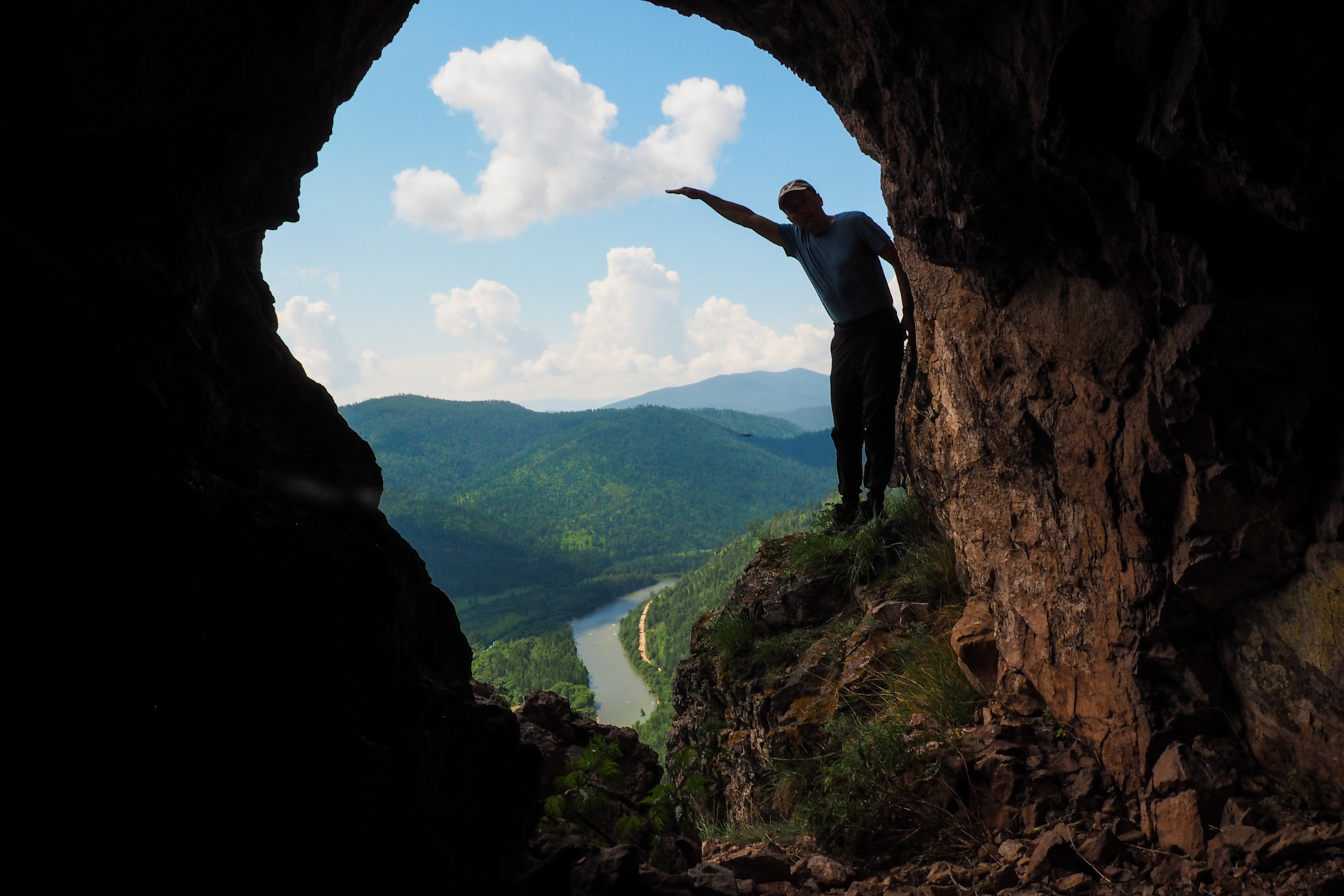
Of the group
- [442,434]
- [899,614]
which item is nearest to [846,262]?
[899,614]

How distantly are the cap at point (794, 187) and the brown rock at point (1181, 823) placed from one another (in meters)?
4.50

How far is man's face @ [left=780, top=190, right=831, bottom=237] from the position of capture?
596 cm

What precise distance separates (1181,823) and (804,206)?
14.8ft

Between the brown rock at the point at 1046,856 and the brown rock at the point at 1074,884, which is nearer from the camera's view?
the brown rock at the point at 1074,884

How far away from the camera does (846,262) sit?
235 inches

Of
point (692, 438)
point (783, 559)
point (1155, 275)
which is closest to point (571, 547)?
point (692, 438)

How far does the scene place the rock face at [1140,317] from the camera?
230cm

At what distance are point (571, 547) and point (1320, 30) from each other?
2590 inches

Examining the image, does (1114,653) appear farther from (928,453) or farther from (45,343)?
(45,343)

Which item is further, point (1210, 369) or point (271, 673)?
point (1210, 369)

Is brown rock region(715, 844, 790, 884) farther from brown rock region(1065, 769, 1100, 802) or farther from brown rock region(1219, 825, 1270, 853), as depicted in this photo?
brown rock region(1219, 825, 1270, 853)

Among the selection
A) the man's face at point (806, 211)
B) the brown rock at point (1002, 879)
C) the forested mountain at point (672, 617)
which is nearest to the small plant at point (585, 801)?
the brown rock at point (1002, 879)

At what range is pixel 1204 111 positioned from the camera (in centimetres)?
223

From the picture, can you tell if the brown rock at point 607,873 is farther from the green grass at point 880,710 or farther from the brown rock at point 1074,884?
the brown rock at point 1074,884
